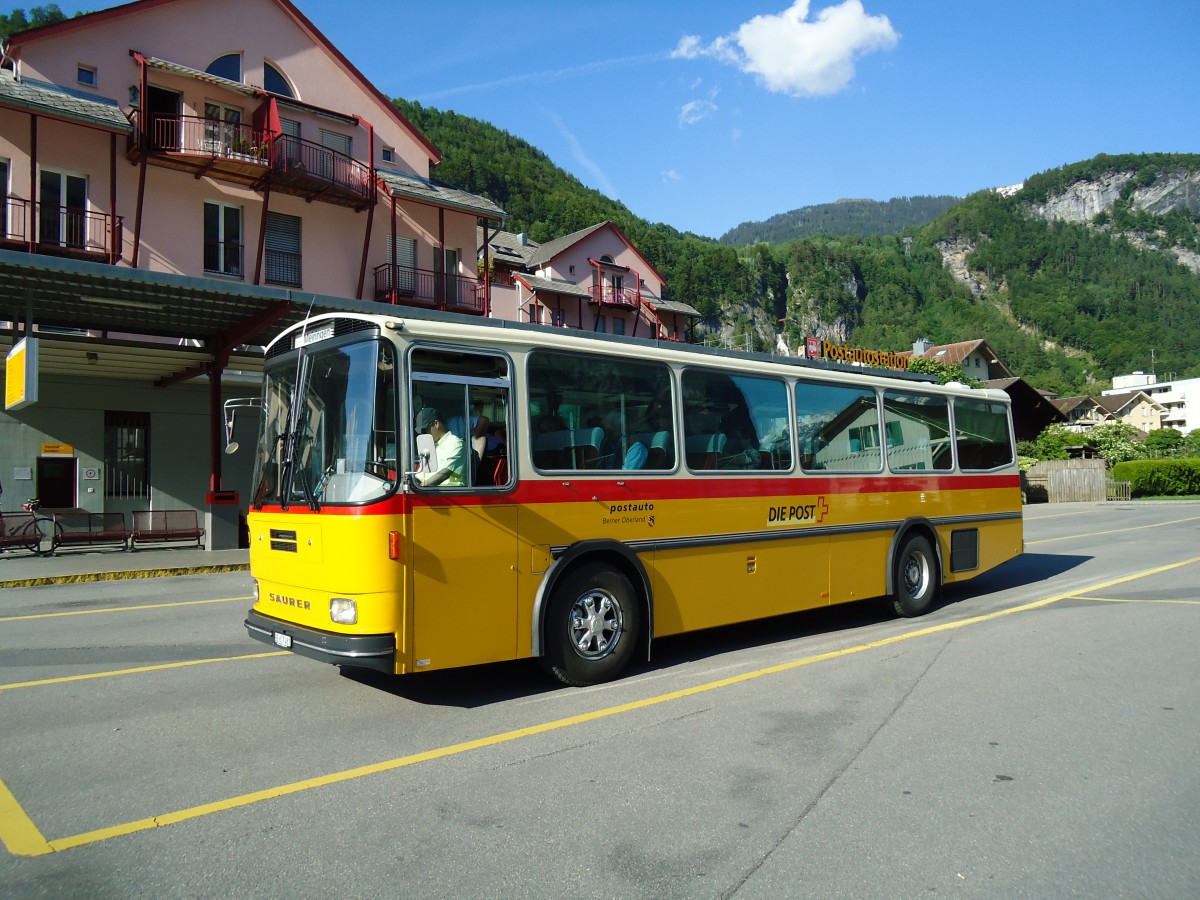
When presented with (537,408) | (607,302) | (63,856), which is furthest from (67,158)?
(607,302)

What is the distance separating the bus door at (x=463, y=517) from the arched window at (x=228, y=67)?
24531 millimetres

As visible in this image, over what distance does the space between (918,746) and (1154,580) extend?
10200 millimetres

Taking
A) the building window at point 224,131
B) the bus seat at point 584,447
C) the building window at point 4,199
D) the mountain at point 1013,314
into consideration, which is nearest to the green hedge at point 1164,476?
the building window at point 224,131

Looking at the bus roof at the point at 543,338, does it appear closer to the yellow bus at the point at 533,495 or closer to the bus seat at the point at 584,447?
the yellow bus at the point at 533,495

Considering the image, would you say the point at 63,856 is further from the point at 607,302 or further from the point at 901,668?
the point at 607,302

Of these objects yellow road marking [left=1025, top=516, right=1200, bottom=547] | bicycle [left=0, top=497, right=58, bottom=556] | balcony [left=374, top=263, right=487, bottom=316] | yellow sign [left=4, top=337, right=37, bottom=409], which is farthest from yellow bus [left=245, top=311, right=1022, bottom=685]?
balcony [left=374, top=263, right=487, bottom=316]

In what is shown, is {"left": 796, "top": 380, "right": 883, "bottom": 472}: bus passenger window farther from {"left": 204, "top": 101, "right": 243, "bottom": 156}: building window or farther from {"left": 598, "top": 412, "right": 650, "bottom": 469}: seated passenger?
{"left": 204, "top": 101, "right": 243, "bottom": 156}: building window

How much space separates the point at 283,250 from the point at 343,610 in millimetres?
23690

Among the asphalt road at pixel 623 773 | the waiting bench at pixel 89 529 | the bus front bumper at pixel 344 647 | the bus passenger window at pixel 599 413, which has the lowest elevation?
the asphalt road at pixel 623 773

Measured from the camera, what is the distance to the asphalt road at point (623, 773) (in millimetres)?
3736

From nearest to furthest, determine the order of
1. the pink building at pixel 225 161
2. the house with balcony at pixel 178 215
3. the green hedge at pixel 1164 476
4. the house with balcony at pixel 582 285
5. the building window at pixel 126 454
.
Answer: the house with balcony at pixel 178 215 → the pink building at pixel 225 161 → the building window at pixel 126 454 → the house with balcony at pixel 582 285 → the green hedge at pixel 1164 476

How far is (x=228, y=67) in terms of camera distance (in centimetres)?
2653

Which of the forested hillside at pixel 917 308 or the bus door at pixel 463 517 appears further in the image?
the forested hillside at pixel 917 308

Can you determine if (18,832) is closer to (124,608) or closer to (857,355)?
(124,608)
